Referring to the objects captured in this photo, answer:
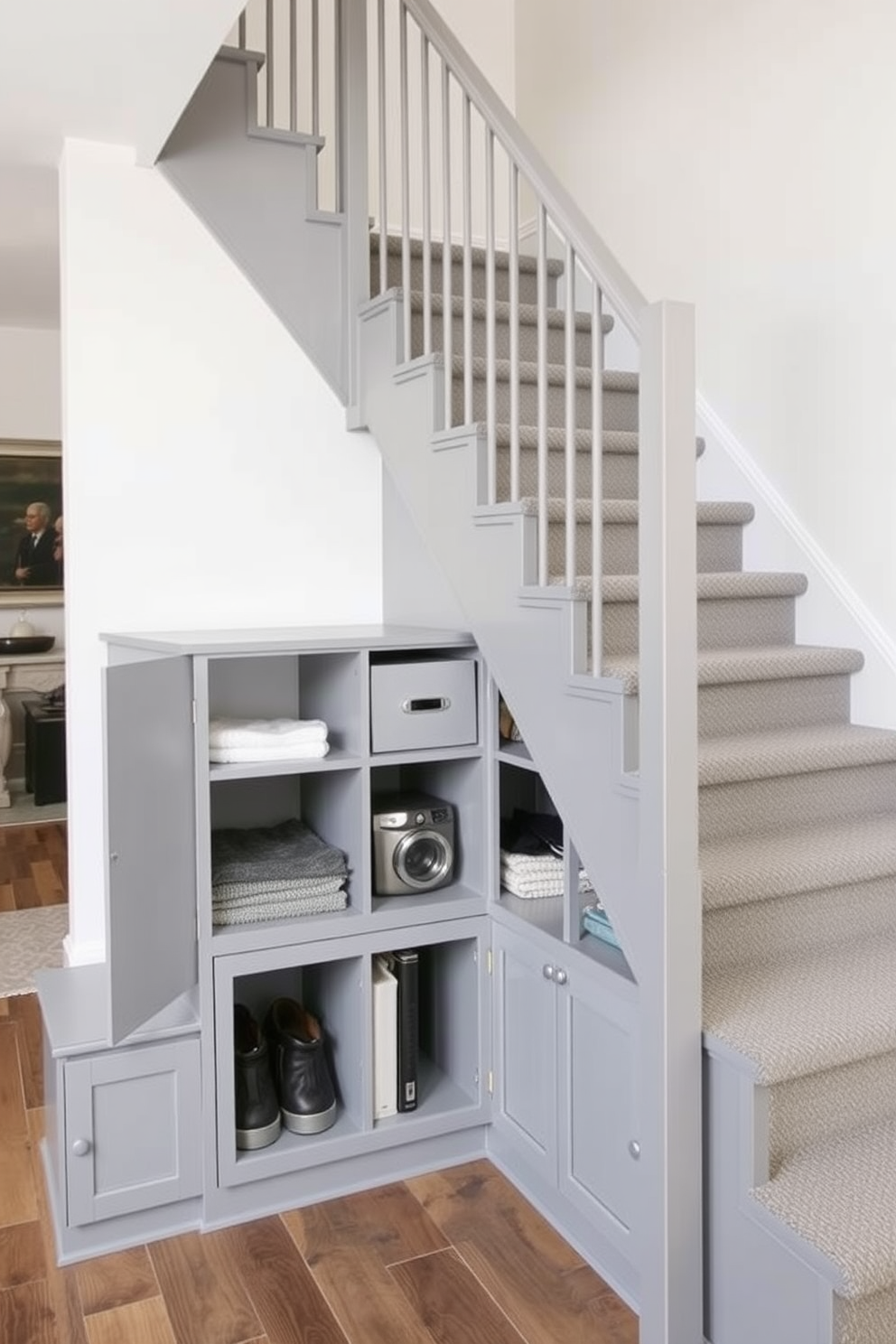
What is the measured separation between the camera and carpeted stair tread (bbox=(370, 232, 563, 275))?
3035 millimetres

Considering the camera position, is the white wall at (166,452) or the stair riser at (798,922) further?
the white wall at (166,452)

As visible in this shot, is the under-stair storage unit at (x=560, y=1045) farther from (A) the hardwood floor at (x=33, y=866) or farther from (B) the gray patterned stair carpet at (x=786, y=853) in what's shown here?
(A) the hardwood floor at (x=33, y=866)

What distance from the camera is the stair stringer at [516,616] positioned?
1.96 m

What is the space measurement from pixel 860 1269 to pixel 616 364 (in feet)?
8.85

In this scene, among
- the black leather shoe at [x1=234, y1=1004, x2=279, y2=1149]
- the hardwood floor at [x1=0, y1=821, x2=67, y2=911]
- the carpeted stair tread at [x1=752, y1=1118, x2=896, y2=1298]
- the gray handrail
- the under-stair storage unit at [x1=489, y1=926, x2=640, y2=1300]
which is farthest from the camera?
the hardwood floor at [x1=0, y1=821, x2=67, y2=911]

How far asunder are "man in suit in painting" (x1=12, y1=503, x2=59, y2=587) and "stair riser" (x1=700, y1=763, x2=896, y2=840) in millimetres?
5052

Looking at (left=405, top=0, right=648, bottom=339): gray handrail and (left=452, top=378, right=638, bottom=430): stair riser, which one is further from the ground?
(left=405, top=0, right=648, bottom=339): gray handrail

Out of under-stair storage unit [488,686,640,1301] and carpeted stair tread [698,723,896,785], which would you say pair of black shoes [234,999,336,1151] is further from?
carpeted stair tread [698,723,896,785]

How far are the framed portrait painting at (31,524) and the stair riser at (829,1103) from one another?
544cm

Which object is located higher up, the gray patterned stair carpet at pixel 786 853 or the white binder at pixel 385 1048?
the gray patterned stair carpet at pixel 786 853

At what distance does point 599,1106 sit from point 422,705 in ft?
3.11

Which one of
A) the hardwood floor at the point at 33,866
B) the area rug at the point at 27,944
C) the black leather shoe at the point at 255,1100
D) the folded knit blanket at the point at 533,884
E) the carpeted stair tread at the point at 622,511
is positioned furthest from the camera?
the hardwood floor at the point at 33,866

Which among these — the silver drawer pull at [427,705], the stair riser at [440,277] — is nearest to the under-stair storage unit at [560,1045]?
the silver drawer pull at [427,705]

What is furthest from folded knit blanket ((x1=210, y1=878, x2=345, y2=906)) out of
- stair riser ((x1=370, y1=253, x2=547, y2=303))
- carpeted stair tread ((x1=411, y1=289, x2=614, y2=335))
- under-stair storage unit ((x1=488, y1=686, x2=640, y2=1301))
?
stair riser ((x1=370, y1=253, x2=547, y2=303))
